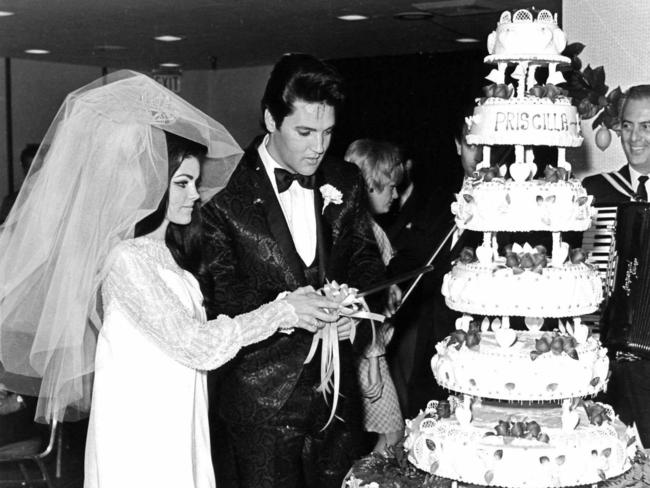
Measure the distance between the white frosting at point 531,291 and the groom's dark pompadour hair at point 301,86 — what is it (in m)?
0.81

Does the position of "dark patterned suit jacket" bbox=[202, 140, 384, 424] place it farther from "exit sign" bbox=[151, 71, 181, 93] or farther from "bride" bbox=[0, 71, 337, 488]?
"exit sign" bbox=[151, 71, 181, 93]

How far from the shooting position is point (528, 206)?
3.07m

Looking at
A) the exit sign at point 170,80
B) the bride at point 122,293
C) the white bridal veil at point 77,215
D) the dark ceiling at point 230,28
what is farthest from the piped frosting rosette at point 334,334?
the exit sign at point 170,80

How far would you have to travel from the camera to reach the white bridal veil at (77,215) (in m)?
3.02

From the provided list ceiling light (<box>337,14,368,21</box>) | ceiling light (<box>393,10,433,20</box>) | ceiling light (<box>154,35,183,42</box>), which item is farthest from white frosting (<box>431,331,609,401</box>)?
ceiling light (<box>154,35,183,42</box>)

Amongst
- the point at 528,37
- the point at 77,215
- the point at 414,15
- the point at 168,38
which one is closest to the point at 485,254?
the point at 528,37

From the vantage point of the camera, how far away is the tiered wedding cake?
301cm

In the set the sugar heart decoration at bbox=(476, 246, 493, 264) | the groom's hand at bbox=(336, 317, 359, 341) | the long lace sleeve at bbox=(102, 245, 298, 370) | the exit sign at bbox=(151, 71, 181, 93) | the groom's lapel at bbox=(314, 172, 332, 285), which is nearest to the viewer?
the long lace sleeve at bbox=(102, 245, 298, 370)

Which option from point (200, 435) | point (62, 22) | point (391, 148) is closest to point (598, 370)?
point (200, 435)

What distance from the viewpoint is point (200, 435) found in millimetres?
3180

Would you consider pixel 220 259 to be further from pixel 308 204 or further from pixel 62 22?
pixel 62 22

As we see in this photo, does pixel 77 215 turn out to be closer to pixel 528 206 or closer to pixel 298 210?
pixel 298 210

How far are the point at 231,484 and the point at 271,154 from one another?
1157 mm

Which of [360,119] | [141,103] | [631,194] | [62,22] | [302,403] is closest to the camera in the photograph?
[141,103]
